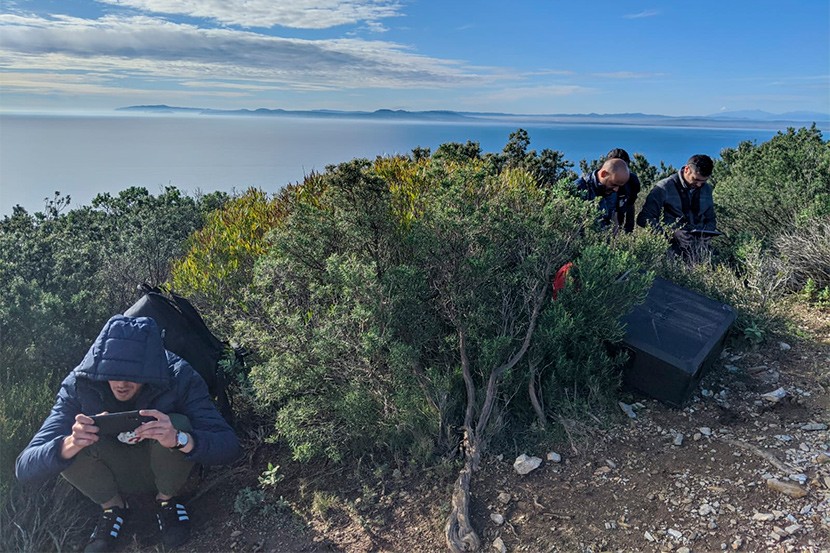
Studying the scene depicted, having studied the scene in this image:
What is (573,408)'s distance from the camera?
3457 millimetres

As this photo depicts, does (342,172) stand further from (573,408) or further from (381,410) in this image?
(573,408)

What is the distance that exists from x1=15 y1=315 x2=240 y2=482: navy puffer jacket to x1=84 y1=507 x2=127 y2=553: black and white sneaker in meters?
0.37

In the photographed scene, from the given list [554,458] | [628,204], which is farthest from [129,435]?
[628,204]

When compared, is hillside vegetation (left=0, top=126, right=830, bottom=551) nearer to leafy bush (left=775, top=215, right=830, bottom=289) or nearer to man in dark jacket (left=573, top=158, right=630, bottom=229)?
man in dark jacket (left=573, top=158, right=630, bottom=229)

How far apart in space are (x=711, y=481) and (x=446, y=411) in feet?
4.64

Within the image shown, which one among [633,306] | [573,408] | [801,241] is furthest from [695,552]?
[801,241]

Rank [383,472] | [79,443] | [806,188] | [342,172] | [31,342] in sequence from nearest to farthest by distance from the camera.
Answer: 1. [79,443]
2. [383,472]
3. [342,172]
4. [31,342]
5. [806,188]

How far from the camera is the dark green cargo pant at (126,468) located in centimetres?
306

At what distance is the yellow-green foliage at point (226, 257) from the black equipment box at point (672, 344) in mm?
2615

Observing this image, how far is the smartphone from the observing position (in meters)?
2.88

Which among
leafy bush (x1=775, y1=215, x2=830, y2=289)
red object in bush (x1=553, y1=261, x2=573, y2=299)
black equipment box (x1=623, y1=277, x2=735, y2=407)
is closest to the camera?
black equipment box (x1=623, y1=277, x2=735, y2=407)

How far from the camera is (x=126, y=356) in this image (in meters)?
2.94

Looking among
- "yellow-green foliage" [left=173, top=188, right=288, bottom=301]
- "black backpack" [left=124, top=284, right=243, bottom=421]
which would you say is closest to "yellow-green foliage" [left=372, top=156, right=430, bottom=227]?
"yellow-green foliage" [left=173, top=188, right=288, bottom=301]

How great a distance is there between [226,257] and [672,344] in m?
3.15
